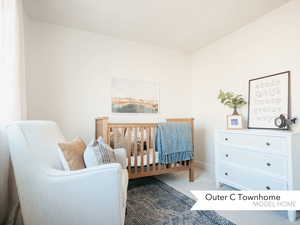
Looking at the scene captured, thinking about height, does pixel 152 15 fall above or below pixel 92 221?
above

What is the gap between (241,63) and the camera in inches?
106

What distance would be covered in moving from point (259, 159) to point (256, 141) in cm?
20

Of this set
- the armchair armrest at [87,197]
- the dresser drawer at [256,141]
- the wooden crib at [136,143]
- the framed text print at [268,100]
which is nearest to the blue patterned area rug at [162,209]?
the wooden crib at [136,143]

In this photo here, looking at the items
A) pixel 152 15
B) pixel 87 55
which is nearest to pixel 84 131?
pixel 87 55

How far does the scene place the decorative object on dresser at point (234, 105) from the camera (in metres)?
2.45

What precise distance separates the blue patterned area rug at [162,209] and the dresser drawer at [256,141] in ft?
2.89

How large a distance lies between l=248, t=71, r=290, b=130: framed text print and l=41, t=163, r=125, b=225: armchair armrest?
2129mm

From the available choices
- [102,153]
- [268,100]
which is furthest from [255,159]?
[102,153]

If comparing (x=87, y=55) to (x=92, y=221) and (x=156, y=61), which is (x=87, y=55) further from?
(x=92, y=221)

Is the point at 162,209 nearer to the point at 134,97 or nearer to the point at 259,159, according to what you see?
the point at 259,159

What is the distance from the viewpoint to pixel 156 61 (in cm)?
336

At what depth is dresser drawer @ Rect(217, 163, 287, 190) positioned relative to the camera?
1.79 meters

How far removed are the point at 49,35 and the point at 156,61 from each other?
1.83m

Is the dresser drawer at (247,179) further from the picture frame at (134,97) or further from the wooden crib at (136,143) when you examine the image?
the picture frame at (134,97)
